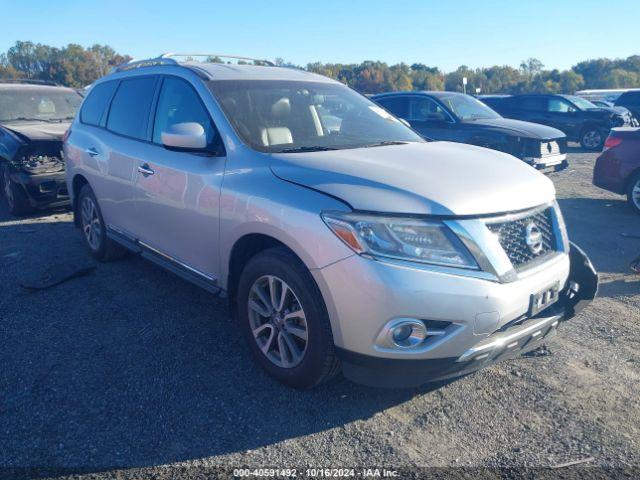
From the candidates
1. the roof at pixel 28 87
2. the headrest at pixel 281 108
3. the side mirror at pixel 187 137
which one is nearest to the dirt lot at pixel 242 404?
the side mirror at pixel 187 137

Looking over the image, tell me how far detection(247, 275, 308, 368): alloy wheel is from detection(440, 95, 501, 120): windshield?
8.07m

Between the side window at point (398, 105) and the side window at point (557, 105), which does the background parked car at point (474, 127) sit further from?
the side window at point (557, 105)

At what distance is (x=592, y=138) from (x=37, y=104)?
15541 millimetres

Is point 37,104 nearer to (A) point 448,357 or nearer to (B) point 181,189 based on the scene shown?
(B) point 181,189

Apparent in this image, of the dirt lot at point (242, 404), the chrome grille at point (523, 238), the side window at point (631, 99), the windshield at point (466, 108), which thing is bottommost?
the dirt lot at point (242, 404)

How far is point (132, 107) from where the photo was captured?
479cm

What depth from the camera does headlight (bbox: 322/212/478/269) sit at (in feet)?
8.71

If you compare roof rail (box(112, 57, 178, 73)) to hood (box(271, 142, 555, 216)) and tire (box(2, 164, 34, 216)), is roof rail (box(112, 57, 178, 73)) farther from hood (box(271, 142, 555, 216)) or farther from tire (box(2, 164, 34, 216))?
tire (box(2, 164, 34, 216))

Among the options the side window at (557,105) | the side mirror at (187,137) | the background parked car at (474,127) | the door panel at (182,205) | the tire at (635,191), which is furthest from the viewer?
the side window at (557,105)

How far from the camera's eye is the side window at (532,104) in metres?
17.3

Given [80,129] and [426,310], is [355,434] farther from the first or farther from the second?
[80,129]

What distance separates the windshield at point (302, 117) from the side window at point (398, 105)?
652cm

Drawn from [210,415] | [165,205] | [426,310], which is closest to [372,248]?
[426,310]

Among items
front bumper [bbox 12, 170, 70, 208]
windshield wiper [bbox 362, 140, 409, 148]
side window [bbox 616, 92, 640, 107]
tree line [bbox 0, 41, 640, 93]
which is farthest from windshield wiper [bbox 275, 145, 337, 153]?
tree line [bbox 0, 41, 640, 93]
